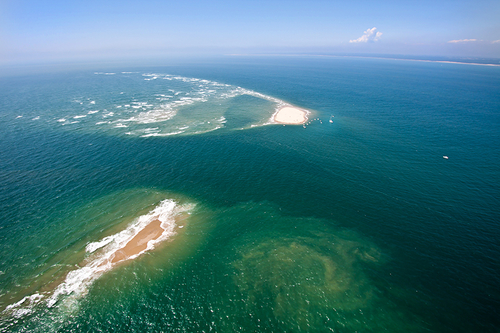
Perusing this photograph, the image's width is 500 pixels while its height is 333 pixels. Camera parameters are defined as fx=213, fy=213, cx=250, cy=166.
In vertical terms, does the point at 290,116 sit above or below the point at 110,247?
above

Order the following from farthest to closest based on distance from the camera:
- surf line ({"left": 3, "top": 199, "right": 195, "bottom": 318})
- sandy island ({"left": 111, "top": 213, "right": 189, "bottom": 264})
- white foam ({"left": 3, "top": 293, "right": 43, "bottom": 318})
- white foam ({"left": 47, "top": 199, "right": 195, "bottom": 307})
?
sandy island ({"left": 111, "top": 213, "right": 189, "bottom": 264}) → white foam ({"left": 47, "top": 199, "right": 195, "bottom": 307}) → surf line ({"left": 3, "top": 199, "right": 195, "bottom": 318}) → white foam ({"left": 3, "top": 293, "right": 43, "bottom": 318})

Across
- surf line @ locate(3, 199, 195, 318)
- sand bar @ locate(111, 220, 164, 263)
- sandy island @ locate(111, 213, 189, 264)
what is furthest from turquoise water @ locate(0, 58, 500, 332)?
sand bar @ locate(111, 220, 164, 263)

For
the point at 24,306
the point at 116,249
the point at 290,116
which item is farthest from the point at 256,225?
the point at 290,116

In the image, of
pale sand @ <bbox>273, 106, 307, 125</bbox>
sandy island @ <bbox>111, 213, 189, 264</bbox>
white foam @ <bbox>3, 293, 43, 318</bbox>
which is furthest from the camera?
pale sand @ <bbox>273, 106, 307, 125</bbox>

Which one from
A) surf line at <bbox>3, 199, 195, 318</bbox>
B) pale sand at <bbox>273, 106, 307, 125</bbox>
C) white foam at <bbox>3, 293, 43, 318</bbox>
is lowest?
white foam at <bbox>3, 293, 43, 318</bbox>

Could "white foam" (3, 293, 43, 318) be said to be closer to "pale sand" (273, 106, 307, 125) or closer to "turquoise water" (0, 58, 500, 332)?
"turquoise water" (0, 58, 500, 332)

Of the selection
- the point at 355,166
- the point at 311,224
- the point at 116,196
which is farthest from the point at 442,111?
the point at 116,196

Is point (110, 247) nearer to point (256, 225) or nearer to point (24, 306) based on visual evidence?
point (24, 306)
